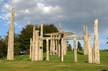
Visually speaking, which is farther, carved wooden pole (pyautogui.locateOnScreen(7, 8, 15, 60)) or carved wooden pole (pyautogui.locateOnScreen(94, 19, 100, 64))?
carved wooden pole (pyautogui.locateOnScreen(7, 8, 15, 60))

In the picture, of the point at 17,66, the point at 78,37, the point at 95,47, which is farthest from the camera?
the point at 78,37

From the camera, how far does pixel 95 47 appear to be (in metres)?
35.1

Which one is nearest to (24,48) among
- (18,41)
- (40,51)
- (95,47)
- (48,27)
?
Answer: (18,41)

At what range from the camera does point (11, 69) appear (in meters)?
28.2

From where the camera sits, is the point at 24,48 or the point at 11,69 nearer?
the point at 11,69

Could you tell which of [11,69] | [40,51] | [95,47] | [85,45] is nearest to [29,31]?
[85,45]

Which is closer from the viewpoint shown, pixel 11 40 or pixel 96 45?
pixel 96 45

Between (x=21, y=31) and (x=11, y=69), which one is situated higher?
(x=21, y=31)

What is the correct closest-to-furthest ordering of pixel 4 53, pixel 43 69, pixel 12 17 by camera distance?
pixel 43 69 < pixel 12 17 < pixel 4 53

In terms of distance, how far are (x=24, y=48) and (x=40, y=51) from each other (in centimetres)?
4004

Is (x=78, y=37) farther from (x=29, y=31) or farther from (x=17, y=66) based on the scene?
(x=29, y=31)

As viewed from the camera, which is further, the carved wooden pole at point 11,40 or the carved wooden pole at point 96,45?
the carved wooden pole at point 11,40

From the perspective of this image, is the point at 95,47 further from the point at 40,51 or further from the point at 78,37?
the point at 78,37

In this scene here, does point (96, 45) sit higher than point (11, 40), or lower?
lower
